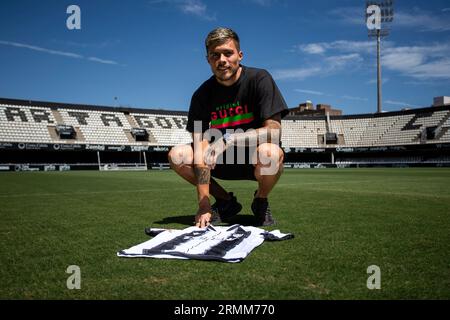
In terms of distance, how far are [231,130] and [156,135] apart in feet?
146

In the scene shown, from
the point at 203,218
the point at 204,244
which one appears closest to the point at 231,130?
the point at 203,218

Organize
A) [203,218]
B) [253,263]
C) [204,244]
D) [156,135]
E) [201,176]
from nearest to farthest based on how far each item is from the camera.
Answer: [253,263]
[204,244]
[203,218]
[201,176]
[156,135]

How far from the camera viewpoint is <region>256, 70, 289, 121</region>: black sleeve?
398 centimetres

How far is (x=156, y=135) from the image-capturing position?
1893 inches

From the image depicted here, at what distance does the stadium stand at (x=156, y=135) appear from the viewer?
130 feet

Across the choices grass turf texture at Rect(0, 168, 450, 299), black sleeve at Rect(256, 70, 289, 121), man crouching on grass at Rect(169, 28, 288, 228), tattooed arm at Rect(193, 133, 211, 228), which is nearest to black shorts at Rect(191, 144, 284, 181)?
man crouching on grass at Rect(169, 28, 288, 228)

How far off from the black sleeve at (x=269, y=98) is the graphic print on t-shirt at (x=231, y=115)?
0.25 metres

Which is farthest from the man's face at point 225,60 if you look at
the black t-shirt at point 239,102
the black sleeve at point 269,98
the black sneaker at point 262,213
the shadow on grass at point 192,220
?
the shadow on grass at point 192,220

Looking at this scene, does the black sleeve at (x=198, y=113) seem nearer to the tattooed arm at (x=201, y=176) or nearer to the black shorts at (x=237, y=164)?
the tattooed arm at (x=201, y=176)

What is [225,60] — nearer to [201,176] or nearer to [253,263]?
[201,176]
